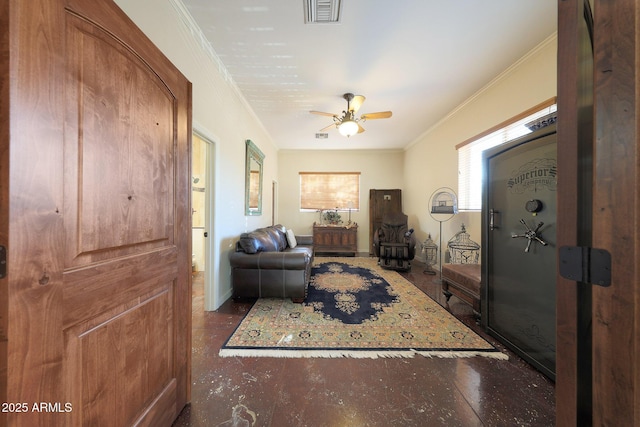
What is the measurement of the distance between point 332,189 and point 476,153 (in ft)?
11.0

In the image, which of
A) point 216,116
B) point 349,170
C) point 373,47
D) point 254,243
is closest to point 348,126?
point 373,47

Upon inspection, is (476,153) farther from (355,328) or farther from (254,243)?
(254,243)

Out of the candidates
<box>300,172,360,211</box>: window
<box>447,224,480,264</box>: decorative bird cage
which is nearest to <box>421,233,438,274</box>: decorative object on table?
<box>447,224,480,264</box>: decorative bird cage

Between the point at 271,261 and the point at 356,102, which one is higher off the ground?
the point at 356,102

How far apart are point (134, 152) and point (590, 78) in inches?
63.1

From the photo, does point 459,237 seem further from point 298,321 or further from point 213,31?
point 213,31

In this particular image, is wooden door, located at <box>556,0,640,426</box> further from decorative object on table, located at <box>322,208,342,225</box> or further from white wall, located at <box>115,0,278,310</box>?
decorative object on table, located at <box>322,208,342,225</box>

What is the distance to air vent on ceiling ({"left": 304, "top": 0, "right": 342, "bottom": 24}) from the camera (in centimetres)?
169

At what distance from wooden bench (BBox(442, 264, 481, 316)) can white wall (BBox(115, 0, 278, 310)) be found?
8.93ft

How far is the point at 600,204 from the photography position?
0.54 m

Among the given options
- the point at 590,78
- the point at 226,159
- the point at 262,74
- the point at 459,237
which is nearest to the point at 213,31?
the point at 262,74

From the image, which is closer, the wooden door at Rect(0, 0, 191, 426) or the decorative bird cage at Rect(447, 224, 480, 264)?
the wooden door at Rect(0, 0, 191, 426)

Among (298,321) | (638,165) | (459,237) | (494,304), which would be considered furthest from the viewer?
(459,237)

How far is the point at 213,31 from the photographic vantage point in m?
1.97
